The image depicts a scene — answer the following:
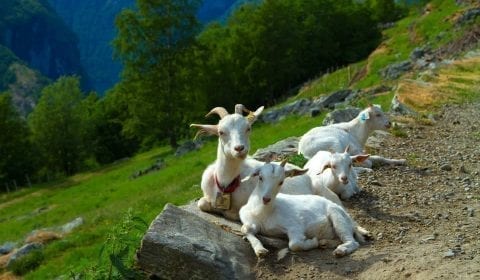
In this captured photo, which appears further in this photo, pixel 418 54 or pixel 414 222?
pixel 418 54

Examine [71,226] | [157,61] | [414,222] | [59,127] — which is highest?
[157,61]

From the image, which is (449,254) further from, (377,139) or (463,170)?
(377,139)

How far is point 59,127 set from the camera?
210 ft

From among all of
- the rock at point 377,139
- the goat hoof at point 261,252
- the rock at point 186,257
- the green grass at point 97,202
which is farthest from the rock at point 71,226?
the goat hoof at point 261,252

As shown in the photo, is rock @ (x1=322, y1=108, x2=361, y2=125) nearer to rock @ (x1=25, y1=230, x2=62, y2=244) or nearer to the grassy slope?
the grassy slope

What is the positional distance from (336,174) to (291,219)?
2238mm

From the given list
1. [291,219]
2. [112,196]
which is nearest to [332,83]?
[112,196]

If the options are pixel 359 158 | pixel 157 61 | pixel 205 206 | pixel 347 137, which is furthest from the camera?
pixel 157 61

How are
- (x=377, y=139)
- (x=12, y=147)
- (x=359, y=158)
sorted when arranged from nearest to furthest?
(x=359, y=158) < (x=377, y=139) < (x=12, y=147)

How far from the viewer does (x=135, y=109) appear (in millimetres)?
49344

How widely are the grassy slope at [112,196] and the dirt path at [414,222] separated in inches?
119

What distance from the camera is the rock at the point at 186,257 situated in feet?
27.4

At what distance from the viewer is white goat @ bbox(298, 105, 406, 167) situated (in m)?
Answer: 13.4

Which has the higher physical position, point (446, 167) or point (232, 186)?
point (232, 186)
